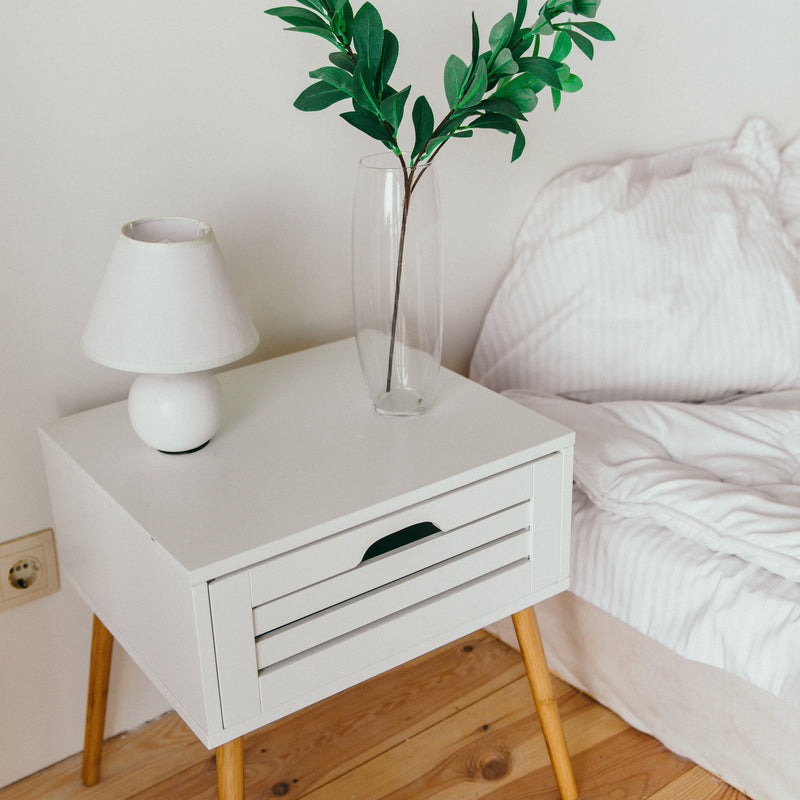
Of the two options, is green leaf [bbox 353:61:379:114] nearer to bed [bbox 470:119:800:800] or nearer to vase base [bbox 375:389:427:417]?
vase base [bbox 375:389:427:417]

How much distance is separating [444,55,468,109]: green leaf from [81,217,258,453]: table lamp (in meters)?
0.30

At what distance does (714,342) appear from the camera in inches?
57.9

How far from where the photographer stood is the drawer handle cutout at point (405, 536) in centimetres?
102

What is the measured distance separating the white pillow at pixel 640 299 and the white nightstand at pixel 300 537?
328 mm

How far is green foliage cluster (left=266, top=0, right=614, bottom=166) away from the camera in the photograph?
1.00 metres

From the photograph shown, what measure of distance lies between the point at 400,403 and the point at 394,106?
0.34 m

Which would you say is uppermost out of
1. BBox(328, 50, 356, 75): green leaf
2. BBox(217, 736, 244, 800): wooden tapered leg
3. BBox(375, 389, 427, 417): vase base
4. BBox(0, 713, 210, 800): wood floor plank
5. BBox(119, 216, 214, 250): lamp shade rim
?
BBox(328, 50, 356, 75): green leaf

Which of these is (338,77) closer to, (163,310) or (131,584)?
(163,310)

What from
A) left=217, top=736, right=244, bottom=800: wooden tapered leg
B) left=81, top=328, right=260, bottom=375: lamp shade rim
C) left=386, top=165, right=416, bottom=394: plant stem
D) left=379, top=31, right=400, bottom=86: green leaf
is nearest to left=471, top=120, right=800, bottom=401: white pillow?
left=386, top=165, right=416, bottom=394: plant stem

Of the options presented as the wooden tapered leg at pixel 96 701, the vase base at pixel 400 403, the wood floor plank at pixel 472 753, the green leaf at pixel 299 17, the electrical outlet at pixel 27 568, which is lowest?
the wood floor plank at pixel 472 753

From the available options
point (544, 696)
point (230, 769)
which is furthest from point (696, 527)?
point (230, 769)

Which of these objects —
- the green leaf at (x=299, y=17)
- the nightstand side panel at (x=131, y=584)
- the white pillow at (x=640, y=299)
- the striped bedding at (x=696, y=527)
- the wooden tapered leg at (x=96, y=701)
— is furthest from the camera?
the white pillow at (x=640, y=299)

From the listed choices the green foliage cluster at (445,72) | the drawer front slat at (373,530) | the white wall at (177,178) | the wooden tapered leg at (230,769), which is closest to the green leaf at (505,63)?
the green foliage cluster at (445,72)

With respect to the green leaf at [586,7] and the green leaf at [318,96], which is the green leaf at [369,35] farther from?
the green leaf at [586,7]
